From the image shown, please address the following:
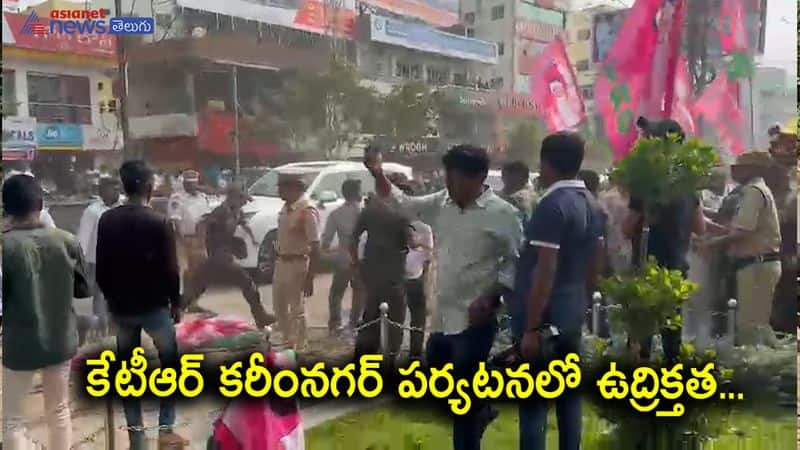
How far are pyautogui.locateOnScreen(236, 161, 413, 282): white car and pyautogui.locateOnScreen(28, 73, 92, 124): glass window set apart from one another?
1.92 ft

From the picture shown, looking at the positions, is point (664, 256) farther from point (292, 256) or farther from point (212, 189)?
point (212, 189)

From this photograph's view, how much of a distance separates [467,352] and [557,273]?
0.41m

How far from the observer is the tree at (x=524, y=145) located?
Result: 2.69m

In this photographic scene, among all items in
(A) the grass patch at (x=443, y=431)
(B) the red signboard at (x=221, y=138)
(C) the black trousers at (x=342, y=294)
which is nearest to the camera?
(B) the red signboard at (x=221, y=138)

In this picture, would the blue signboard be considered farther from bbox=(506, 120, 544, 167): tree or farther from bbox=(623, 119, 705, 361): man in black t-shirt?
bbox=(623, 119, 705, 361): man in black t-shirt

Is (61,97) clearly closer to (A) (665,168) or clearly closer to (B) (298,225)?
(B) (298,225)

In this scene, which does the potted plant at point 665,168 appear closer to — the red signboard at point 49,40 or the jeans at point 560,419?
the jeans at point 560,419

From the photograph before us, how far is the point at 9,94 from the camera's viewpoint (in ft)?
8.17

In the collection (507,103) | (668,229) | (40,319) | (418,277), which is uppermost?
(507,103)

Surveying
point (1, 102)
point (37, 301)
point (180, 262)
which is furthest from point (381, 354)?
point (1, 102)

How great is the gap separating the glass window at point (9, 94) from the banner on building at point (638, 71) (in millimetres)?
1914

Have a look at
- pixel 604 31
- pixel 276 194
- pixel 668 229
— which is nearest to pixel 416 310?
pixel 276 194

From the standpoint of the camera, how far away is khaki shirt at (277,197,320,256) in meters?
2.65

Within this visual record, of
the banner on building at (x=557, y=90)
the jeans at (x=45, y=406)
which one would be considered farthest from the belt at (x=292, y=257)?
the banner on building at (x=557, y=90)
